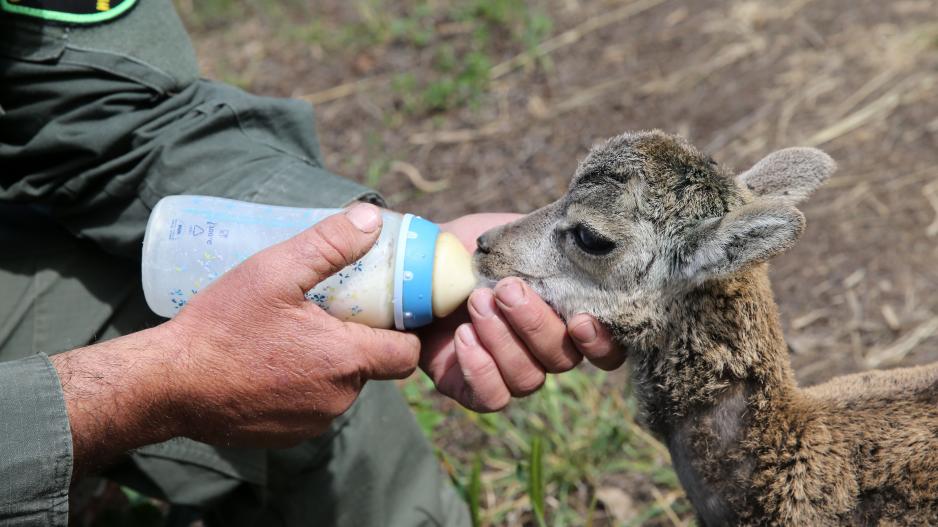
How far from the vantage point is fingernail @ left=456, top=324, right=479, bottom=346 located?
9.20 ft

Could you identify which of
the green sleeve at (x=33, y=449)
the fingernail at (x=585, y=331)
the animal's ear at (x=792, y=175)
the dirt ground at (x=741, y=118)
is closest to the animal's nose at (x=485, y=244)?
the fingernail at (x=585, y=331)

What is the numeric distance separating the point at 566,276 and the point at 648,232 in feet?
1.01

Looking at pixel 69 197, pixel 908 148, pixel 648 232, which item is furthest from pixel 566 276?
pixel 908 148

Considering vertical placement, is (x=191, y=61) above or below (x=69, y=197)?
above

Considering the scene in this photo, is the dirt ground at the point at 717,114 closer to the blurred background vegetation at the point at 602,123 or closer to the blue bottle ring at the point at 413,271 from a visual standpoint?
the blurred background vegetation at the point at 602,123

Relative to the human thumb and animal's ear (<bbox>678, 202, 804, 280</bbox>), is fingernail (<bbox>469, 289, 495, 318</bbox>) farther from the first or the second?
animal's ear (<bbox>678, 202, 804, 280</bbox>)

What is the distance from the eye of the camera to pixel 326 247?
2438mm

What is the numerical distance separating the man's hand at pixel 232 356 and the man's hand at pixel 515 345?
36 cm

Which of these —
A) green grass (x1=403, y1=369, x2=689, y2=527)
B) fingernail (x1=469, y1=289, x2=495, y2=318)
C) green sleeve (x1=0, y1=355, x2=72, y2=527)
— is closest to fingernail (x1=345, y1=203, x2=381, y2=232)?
fingernail (x1=469, y1=289, x2=495, y2=318)

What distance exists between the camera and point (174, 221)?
2.67 m

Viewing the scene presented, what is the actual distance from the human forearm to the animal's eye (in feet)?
4.20

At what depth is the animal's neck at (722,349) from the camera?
262 centimetres

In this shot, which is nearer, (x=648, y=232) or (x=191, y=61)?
(x=648, y=232)

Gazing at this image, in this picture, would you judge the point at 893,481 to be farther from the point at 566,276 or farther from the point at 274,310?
the point at 274,310
